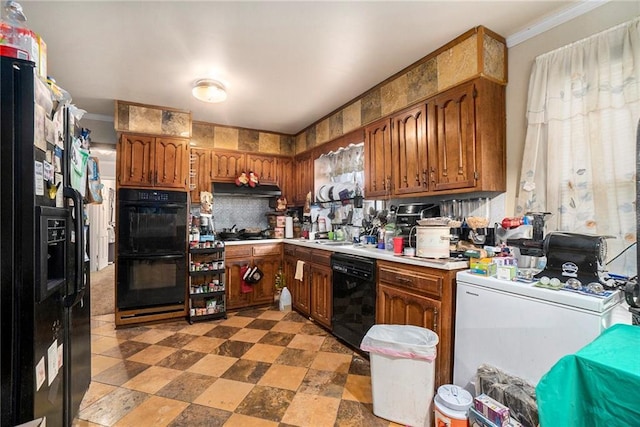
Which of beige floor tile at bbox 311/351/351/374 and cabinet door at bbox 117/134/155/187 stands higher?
cabinet door at bbox 117/134/155/187

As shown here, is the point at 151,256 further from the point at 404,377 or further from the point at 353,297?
the point at 404,377

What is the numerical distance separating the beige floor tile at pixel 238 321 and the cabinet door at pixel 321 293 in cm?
78

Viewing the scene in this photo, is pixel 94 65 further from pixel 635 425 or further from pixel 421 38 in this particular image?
pixel 635 425

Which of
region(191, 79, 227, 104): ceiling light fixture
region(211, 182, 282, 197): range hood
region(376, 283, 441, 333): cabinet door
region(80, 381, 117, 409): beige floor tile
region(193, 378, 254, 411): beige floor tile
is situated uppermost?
region(191, 79, 227, 104): ceiling light fixture

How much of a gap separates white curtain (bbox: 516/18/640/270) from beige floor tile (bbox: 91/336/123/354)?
368 centimetres

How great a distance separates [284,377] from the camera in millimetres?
2137

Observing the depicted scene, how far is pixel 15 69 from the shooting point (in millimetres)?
976

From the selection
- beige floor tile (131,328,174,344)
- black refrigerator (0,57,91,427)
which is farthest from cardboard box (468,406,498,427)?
beige floor tile (131,328,174,344)

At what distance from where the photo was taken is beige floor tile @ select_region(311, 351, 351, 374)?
2254 millimetres

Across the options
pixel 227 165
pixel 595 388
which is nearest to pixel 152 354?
pixel 227 165

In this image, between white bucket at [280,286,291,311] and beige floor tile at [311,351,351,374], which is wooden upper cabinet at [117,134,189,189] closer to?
white bucket at [280,286,291,311]

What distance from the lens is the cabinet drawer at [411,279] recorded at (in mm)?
1826

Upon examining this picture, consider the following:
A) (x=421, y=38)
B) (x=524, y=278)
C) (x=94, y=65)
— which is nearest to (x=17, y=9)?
(x=94, y=65)

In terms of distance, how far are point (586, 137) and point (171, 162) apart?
12.5 ft
